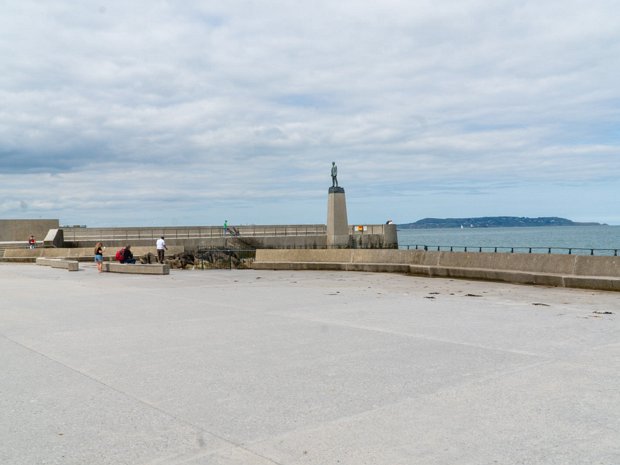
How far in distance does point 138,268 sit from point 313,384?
18.6m

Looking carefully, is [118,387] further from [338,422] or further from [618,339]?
[618,339]

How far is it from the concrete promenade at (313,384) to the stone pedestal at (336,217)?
3232 cm

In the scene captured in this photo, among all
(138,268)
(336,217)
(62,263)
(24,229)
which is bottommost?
(138,268)

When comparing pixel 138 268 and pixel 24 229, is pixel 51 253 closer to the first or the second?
pixel 24 229

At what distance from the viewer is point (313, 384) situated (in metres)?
6.38

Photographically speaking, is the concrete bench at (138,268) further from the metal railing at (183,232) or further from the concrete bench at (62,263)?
the metal railing at (183,232)

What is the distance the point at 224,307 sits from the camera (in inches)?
508

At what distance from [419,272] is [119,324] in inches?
473

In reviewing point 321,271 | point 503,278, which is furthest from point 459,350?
point 321,271

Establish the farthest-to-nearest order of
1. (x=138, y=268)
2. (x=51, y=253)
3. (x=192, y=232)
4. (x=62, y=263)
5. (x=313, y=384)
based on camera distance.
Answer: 1. (x=192, y=232)
2. (x=51, y=253)
3. (x=62, y=263)
4. (x=138, y=268)
5. (x=313, y=384)

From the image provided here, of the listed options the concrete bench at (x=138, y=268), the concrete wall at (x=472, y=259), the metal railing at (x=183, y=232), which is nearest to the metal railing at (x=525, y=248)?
the concrete wall at (x=472, y=259)

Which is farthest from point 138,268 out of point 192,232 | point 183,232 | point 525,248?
point 192,232

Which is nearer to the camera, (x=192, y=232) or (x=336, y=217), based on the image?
(x=336, y=217)

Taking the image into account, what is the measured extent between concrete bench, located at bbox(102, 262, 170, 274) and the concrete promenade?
10.1m
